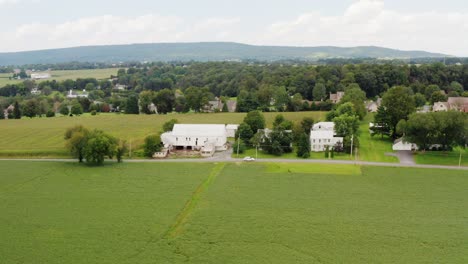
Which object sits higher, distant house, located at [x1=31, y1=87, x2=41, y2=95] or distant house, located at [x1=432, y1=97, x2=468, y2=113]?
distant house, located at [x1=31, y1=87, x2=41, y2=95]

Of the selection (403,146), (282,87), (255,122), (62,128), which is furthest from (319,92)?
(62,128)

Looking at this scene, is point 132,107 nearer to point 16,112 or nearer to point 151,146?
point 16,112

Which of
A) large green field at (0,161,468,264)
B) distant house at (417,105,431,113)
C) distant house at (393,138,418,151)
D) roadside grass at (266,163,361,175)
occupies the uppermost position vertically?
distant house at (417,105,431,113)

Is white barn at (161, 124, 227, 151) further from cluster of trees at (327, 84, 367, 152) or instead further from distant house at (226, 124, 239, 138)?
cluster of trees at (327, 84, 367, 152)

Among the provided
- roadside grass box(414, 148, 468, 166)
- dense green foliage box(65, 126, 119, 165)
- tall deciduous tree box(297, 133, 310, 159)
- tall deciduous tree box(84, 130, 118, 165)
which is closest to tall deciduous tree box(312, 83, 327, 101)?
roadside grass box(414, 148, 468, 166)

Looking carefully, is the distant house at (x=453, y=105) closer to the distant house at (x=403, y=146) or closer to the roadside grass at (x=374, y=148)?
the roadside grass at (x=374, y=148)

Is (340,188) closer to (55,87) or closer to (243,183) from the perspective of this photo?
(243,183)
